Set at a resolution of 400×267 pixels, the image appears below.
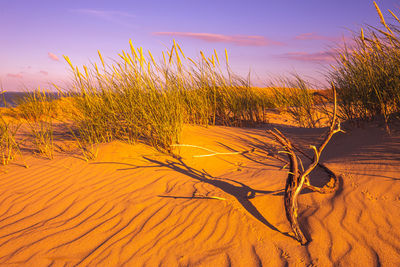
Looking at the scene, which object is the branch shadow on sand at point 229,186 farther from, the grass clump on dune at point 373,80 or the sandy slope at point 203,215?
the grass clump on dune at point 373,80

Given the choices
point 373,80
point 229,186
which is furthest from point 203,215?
point 373,80

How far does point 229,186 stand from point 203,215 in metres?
0.54

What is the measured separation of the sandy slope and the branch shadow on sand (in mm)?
12

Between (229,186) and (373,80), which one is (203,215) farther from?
(373,80)

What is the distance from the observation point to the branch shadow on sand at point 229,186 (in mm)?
2100

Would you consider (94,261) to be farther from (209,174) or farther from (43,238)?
(209,174)

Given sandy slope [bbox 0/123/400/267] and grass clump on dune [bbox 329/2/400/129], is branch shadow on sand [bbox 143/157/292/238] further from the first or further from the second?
grass clump on dune [bbox 329/2/400/129]

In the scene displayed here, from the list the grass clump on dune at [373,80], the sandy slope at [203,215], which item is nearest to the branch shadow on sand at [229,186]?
the sandy slope at [203,215]

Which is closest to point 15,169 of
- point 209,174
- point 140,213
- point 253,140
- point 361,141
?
point 140,213

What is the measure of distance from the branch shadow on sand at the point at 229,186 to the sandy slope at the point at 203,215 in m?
0.01

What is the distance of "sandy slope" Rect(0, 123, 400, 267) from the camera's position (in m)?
1.72

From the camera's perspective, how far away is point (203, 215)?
2.18 m

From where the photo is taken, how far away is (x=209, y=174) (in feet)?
10.2

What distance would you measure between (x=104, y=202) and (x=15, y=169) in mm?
2058
